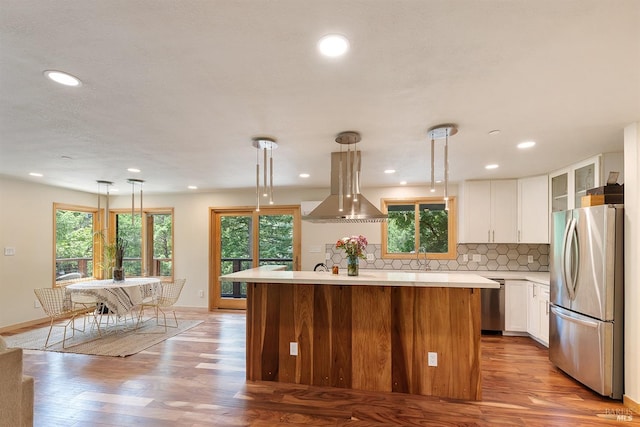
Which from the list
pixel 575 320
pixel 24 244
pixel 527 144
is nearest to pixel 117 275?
pixel 24 244

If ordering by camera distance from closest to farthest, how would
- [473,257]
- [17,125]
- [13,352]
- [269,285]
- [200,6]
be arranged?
1. [200,6]
2. [13,352]
3. [17,125]
4. [269,285]
5. [473,257]

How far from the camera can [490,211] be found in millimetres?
5043

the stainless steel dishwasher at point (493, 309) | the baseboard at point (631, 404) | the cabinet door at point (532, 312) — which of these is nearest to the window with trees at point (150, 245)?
the stainless steel dishwasher at point (493, 309)

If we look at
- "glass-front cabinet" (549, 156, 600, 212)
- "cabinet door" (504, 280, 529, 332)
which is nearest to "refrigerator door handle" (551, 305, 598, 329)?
"cabinet door" (504, 280, 529, 332)

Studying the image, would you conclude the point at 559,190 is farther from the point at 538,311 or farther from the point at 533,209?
the point at 538,311

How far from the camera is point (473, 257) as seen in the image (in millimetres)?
5320

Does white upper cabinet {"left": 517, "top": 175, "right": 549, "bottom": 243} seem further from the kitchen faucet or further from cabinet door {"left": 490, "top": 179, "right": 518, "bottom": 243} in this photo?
the kitchen faucet

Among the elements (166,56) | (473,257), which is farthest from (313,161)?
(473,257)

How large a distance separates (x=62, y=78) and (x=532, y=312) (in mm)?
5503

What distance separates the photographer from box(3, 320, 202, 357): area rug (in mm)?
4040

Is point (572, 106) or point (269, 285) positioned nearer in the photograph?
point (572, 106)

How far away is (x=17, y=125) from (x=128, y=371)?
2534mm

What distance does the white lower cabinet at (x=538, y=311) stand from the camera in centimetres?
407

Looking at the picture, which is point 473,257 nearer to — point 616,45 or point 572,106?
point 572,106
